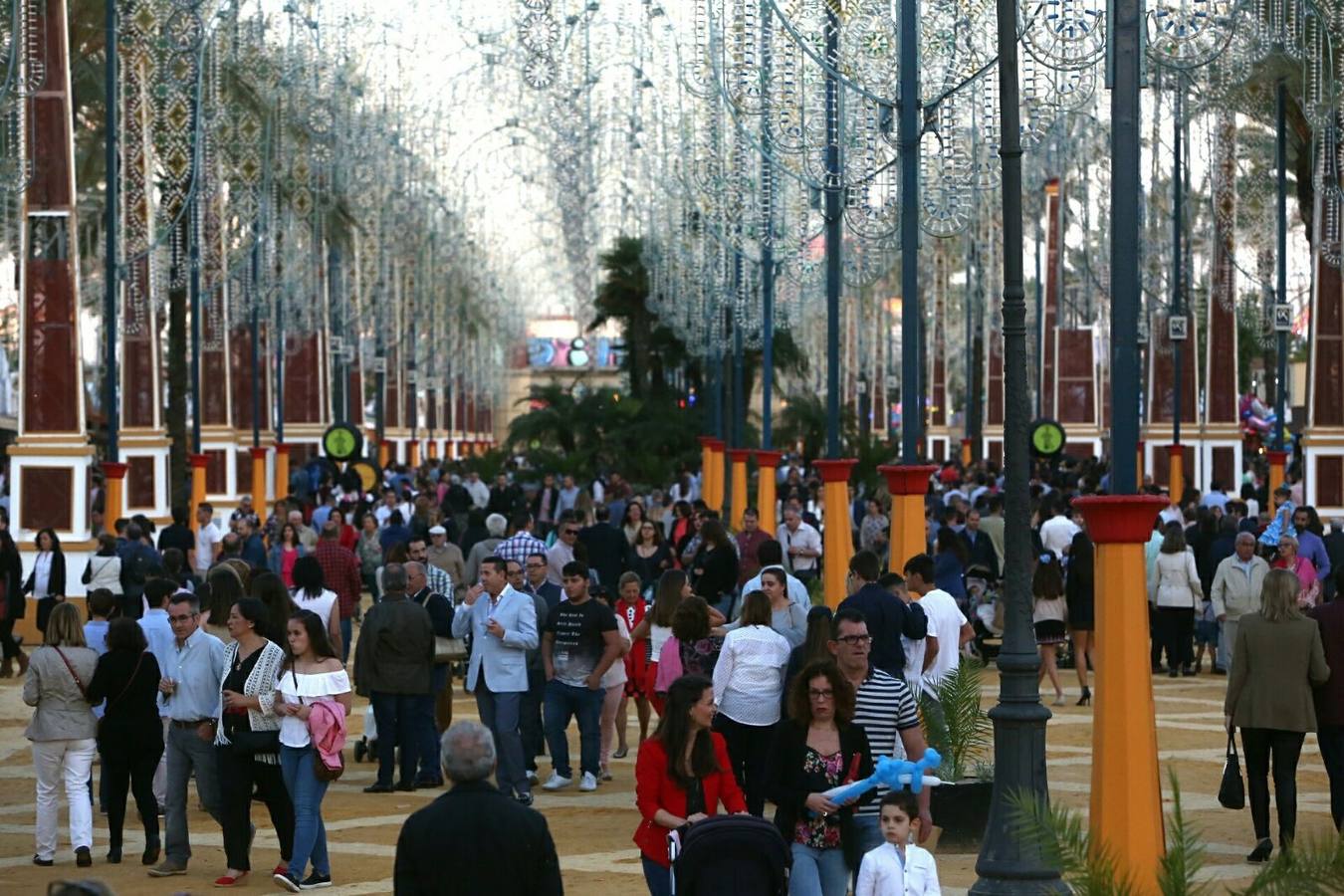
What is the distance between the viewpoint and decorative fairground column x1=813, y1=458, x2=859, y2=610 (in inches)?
877

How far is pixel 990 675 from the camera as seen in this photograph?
79.8ft

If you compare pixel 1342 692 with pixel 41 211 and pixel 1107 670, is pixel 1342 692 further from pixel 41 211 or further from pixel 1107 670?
pixel 41 211

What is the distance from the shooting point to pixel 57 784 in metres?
14.0

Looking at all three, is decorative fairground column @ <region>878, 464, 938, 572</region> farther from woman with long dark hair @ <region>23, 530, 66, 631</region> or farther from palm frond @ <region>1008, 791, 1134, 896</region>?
palm frond @ <region>1008, 791, 1134, 896</region>

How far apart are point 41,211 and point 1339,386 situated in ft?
60.6

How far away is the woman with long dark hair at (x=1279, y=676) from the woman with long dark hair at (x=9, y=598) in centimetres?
1378

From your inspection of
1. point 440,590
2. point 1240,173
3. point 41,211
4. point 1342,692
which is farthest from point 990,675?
point 1240,173

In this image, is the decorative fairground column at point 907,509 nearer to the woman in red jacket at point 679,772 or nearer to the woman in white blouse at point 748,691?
the woman in white blouse at point 748,691

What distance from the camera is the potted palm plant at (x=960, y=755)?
548 inches

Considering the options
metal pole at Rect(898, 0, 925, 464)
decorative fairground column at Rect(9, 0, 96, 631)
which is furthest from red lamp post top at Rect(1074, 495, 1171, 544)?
decorative fairground column at Rect(9, 0, 96, 631)

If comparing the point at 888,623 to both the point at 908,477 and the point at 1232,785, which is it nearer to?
the point at 1232,785

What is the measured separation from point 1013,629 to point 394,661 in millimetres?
5660

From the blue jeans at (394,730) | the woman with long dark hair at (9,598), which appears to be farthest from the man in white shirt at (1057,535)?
the woman with long dark hair at (9,598)

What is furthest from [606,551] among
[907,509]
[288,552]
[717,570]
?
[907,509]
